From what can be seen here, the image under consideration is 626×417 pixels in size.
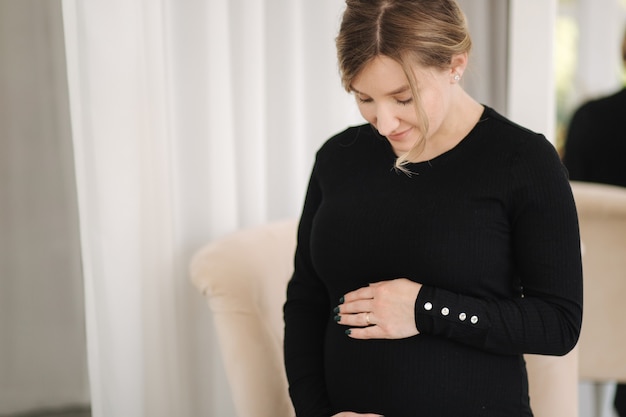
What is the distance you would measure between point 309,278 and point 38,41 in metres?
0.71

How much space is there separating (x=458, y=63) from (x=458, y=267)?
322 millimetres

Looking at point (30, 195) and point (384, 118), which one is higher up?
point (384, 118)

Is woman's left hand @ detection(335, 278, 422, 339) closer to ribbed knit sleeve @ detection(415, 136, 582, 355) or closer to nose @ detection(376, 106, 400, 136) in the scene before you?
ribbed knit sleeve @ detection(415, 136, 582, 355)

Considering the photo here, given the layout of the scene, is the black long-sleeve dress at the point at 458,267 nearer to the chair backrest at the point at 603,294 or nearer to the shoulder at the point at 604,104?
the chair backrest at the point at 603,294

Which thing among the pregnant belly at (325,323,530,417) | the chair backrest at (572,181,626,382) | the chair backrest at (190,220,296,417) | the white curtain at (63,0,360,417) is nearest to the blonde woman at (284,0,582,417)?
the pregnant belly at (325,323,530,417)

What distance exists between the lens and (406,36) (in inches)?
43.8

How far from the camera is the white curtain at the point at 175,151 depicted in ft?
5.11

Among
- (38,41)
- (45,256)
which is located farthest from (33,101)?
(45,256)

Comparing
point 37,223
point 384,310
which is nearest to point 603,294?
point 384,310

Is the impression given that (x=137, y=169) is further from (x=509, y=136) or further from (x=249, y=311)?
(x=509, y=136)

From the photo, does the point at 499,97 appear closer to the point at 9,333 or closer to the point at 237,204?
the point at 237,204

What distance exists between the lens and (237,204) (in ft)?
6.03

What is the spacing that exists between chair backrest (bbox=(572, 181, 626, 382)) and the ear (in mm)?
878

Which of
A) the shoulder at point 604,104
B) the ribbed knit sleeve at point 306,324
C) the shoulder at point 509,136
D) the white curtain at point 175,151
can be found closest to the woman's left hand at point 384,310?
the ribbed knit sleeve at point 306,324
